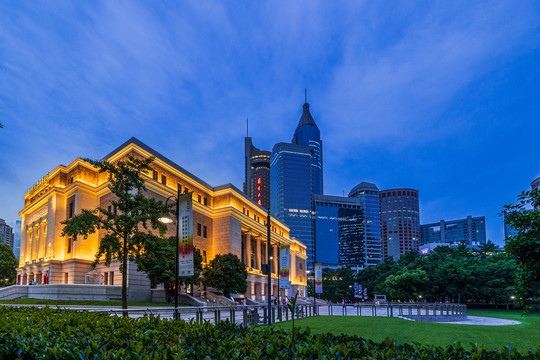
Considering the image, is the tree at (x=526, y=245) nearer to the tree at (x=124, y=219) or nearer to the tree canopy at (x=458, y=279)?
the tree at (x=124, y=219)

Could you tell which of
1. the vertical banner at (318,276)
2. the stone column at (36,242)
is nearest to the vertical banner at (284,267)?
the vertical banner at (318,276)

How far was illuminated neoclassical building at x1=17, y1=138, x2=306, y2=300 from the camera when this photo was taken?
169 feet

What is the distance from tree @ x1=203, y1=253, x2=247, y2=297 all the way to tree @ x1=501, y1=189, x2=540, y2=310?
45.9m

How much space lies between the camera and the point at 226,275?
176ft

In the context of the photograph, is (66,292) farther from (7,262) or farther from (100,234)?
(7,262)

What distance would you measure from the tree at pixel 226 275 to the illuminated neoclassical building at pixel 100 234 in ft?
26.6

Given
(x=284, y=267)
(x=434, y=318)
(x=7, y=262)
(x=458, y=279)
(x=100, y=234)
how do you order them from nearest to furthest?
(x=284, y=267) < (x=434, y=318) < (x=100, y=234) < (x=458, y=279) < (x=7, y=262)

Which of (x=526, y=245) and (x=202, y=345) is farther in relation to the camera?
(x=526, y=245)

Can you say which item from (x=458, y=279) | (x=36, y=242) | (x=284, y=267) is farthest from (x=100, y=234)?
(x=458, y=279)

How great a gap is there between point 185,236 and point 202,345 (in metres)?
11.8

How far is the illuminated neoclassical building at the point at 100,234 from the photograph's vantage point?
51.6 meters

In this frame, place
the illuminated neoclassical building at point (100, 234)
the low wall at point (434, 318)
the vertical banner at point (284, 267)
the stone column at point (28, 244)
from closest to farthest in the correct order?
1. the vertical banner at point (284, 267)
2. the low wall at point (434, 318)
3. the illuminated neoclassical building at point (100, 234)
4. the stone column at point (28, 244)

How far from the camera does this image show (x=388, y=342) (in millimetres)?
5117

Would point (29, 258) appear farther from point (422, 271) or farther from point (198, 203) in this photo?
point (422, 271)
